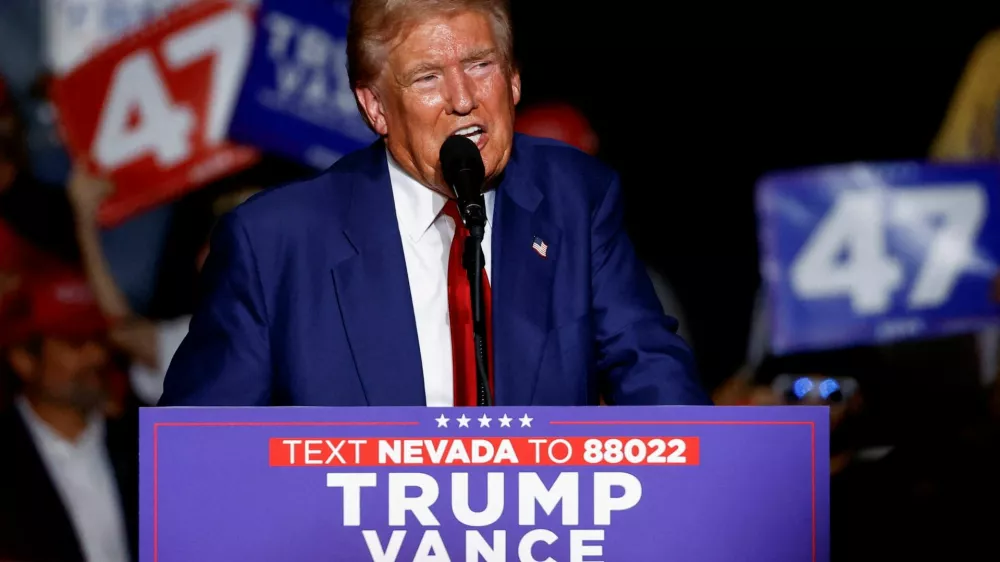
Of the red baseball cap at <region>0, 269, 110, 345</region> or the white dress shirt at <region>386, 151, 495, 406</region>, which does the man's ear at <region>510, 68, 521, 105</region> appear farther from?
the red baseball cap at <region>0, 269, 110, 345</region>

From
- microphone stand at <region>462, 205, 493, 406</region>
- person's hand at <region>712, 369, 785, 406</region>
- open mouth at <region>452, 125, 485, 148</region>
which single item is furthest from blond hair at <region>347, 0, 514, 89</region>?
person's hand at <region>712, 369, 785, 406</region>

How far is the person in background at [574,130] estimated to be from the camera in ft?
13.2

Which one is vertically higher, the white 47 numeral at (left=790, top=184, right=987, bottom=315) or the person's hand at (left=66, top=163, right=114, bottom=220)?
the person's hand at (left=66, top=163, right=114, bottom=220)

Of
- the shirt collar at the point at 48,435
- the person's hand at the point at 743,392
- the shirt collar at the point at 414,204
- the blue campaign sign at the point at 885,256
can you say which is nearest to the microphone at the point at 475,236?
the shirt collar at the point at 414,204

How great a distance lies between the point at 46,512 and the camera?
401 centimetres

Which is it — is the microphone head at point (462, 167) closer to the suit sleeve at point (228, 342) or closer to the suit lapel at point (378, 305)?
the suit lapel at point (378, 305)

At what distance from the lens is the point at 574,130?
13.3 ft

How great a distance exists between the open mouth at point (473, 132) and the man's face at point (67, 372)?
2846mm

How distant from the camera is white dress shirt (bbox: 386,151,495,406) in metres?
1.71

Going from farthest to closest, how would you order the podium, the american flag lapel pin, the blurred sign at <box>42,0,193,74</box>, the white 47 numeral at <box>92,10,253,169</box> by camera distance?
the white 47 numeral at <box>92,10,253,169</box> < the blurred sign at <box>42,0,193,74</box> < the american flag lapel pin < the podium

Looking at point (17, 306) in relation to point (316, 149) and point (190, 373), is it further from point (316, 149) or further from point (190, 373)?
point (190, 373)

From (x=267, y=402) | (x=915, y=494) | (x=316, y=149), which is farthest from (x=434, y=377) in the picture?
(x=316, y=149)

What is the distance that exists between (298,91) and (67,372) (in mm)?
1165

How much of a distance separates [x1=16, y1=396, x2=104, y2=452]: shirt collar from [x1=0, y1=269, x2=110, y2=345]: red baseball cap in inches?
8.6
